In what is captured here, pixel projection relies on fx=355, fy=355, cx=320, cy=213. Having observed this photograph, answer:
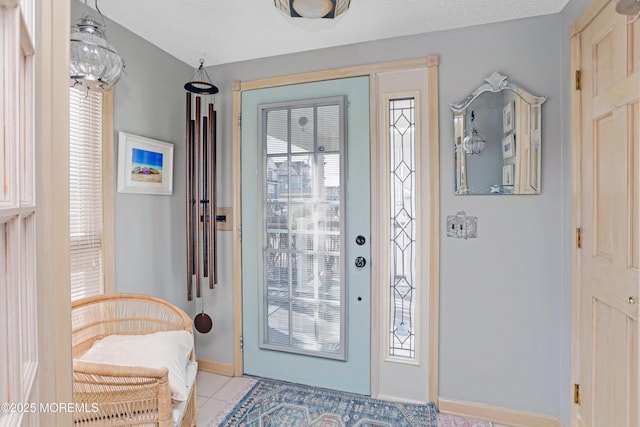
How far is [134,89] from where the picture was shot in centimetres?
222

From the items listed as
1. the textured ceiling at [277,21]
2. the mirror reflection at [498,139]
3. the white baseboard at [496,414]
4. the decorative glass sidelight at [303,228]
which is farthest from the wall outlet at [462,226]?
the textured ceiling at [277,21]

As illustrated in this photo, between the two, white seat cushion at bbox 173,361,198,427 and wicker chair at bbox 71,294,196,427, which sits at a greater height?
wicker chair at bbox 71,294,196,427

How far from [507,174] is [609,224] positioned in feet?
1.99

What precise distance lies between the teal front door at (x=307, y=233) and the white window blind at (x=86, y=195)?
0.93m

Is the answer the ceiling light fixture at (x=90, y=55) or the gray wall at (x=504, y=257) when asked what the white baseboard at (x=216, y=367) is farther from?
the ceiling light fixture at (x=90, y=55)

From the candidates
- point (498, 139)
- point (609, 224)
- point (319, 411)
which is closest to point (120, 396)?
point (319, 411)

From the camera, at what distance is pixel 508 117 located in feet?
6.77

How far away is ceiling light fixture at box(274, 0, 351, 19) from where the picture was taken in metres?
1.53

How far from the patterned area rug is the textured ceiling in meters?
2.36

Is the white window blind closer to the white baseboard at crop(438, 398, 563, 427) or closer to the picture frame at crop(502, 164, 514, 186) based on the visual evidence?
the white baseboard at crop(438, 398, 563, 427)

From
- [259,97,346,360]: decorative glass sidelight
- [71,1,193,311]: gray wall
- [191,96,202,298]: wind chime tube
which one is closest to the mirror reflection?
[259,97,346,360]: decorative glass sidelight

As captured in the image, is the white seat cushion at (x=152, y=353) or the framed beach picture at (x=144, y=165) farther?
the framed beach picture at (x=144, y=165)

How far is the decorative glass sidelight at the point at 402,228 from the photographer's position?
7.54ft

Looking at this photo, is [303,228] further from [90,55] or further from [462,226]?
[90,55]
